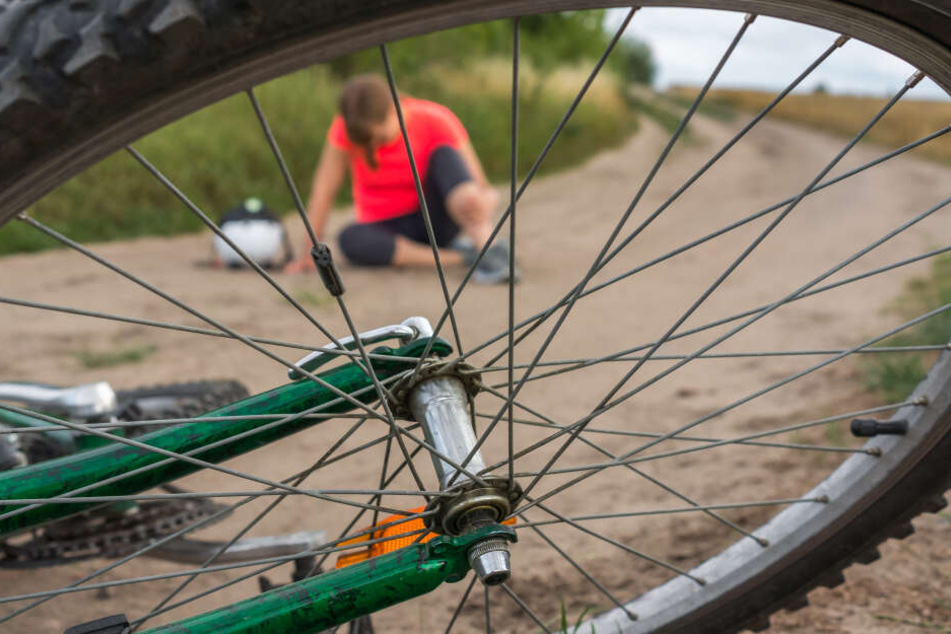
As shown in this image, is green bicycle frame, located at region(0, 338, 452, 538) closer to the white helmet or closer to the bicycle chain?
the bicycle chain

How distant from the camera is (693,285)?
4.78 meters

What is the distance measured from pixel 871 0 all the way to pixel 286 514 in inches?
72.2

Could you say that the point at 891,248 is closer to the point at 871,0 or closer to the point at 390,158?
the point at 390,158

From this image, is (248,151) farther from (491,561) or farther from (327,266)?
(491,561)

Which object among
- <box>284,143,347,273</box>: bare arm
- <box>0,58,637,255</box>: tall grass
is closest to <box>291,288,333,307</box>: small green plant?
<box>284,143,347,273</box>: bare arm

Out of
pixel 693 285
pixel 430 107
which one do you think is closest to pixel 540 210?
pixel 430 107

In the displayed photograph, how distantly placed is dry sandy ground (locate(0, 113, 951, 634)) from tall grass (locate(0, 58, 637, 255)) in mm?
419

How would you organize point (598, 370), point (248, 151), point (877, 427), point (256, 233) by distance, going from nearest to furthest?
point (877, 427) → point (598, 370) → point (256, 233) → point (248, 151)

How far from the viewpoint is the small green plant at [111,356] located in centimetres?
348

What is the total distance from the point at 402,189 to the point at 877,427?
4237 mm

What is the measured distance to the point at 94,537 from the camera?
1.76m

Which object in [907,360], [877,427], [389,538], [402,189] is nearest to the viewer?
[389,538]

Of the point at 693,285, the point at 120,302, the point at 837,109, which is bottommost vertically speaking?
the point at 693,285

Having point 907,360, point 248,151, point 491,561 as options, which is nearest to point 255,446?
point 491,561
